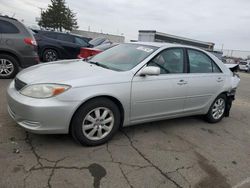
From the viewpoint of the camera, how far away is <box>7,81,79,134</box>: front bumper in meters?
2.79

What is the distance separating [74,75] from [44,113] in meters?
0.66

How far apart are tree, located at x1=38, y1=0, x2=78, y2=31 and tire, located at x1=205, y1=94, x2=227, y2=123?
42.1 m

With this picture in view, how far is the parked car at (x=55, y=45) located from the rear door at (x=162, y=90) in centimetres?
754

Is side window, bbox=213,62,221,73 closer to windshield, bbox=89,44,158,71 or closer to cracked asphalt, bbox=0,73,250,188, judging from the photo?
cracked asphalt, bbox=0,73,250,188

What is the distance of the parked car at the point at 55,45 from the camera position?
10102 millimetres

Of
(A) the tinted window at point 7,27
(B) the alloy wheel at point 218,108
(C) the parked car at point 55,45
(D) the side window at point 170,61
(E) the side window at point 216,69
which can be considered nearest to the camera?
(D) the side window at point 170,61

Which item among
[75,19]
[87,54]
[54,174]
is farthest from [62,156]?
[75,19]

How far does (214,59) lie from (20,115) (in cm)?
376

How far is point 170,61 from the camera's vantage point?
396 cm

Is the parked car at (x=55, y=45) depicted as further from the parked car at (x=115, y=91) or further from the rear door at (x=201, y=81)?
the rear door at (x=201, y=81)

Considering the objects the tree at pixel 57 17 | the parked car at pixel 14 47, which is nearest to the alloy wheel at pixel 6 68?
the parked car at pixel 14 47

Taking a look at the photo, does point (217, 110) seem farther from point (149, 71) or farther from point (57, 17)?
point (57, 17)

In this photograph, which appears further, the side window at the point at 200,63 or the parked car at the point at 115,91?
the side window at the point at 200,63

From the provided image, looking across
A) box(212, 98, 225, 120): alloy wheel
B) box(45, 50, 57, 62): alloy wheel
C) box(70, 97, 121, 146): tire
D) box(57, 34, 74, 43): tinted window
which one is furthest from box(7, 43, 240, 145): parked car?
box(57, 34, 74, 43): tinted window
